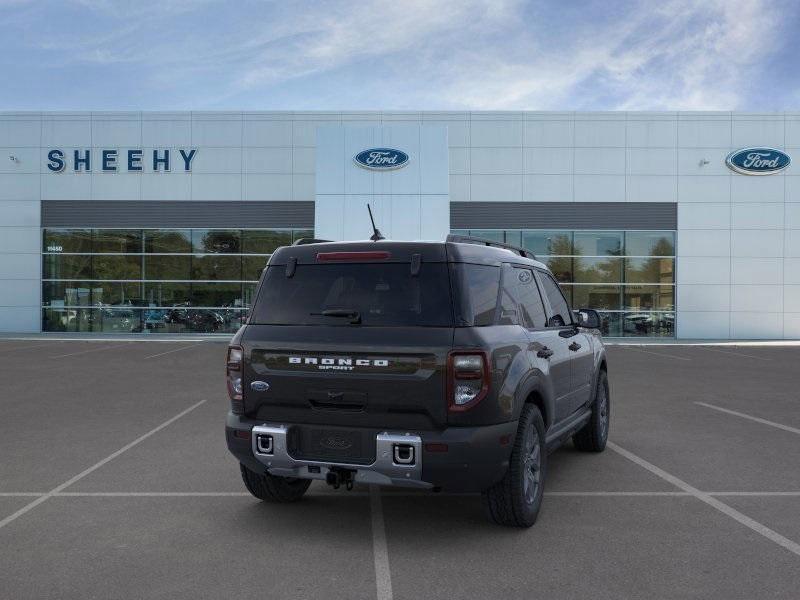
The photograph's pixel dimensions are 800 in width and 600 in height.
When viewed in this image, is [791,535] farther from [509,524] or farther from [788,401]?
[788,401]

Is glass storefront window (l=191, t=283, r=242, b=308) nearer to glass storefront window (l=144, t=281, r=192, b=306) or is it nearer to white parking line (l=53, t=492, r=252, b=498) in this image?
glass storefront window (l=144, t=281, r=192, b=306)

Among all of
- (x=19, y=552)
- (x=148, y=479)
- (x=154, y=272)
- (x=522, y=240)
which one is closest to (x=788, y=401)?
(x=148, y=479)

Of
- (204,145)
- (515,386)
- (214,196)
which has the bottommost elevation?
(515,386)

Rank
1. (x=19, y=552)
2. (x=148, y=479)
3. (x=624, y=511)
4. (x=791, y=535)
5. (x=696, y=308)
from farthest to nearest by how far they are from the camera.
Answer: (x=696, y=308)
(x=148, y=479)
(x=624, y=511)
(x=791, y=535)
(x=19, y=552)

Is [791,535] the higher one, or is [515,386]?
[515,386]

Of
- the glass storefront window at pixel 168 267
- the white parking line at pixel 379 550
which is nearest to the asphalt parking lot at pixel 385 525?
the white parking line at pixel 379 550

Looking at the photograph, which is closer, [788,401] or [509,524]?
[509,524]

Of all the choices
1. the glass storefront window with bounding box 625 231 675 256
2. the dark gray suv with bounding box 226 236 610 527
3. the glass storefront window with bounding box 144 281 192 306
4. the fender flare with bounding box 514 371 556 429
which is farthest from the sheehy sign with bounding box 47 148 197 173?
the fender flare with bounding box 514 371 556 429

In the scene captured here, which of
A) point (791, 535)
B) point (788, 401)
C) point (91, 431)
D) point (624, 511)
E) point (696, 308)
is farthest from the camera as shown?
point (696, 308)

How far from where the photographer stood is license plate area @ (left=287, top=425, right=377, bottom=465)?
4.10 meters

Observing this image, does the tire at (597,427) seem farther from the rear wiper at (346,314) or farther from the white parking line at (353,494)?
the rear wiper at (346,314)

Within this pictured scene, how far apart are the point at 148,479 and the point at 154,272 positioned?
23.8 metres

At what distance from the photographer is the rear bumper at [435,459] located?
13.1 feet

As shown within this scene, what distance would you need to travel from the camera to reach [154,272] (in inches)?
1107
